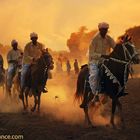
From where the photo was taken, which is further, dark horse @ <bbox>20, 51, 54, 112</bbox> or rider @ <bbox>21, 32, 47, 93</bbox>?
rider @ <bbox>21, 32, 47, 93</bbox>

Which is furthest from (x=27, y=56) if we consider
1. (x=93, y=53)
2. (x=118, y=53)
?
(x=118, y=53)

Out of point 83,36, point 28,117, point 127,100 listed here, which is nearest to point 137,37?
point 83,36

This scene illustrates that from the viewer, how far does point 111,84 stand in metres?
15.1

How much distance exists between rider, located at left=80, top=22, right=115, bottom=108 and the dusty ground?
1394mm

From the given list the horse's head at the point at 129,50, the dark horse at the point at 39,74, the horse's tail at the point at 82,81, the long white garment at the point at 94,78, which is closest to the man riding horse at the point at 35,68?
the dark horse at the point at 39,74

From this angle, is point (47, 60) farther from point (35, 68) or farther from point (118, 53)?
point (118, 53)

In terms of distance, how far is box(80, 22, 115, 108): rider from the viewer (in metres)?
15.5

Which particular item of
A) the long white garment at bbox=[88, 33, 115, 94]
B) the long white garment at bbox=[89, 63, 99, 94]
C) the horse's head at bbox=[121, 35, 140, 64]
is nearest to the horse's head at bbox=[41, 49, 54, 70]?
the long white garment at bbox=[88, 33, 115, 94]

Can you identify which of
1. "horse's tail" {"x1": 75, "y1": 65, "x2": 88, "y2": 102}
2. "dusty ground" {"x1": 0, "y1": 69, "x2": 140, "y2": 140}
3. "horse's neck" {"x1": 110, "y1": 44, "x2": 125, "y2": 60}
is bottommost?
"dusty ground" {"x1": 0, "y1": 69, "x2": 140, "y2": 140}

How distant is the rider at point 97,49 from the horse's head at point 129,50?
33.4 inches

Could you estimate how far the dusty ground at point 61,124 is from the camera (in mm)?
13336

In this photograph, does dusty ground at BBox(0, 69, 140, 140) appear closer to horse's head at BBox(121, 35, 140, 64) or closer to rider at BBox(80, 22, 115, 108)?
rider at BBox(80, 22, 115, 108)

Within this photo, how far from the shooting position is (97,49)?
52.2 ft

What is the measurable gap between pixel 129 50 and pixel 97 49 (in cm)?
138
